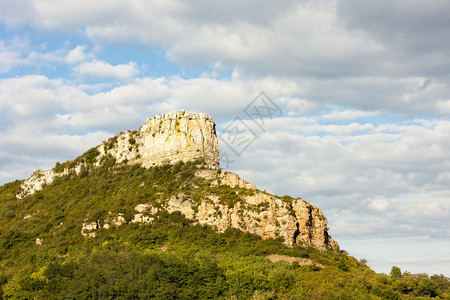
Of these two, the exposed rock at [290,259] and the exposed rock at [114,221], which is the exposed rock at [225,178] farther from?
the exposed rock at [114,221]

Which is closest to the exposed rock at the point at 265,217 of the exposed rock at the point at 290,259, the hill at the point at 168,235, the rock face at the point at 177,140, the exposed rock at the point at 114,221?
the hill at the point at 168,235

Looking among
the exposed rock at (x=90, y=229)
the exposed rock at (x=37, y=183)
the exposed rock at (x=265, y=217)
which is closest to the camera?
the exposed rock at (x=265, y=217)

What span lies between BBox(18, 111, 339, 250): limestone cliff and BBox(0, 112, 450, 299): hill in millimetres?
204

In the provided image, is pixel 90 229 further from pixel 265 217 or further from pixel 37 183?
pixel 37 183

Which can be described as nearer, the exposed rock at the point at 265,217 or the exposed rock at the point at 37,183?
the exposed rock at the point at 265,217

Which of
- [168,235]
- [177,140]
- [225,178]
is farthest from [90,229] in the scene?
[225,178]

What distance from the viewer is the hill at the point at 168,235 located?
3073 inches

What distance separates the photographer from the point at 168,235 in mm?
94250

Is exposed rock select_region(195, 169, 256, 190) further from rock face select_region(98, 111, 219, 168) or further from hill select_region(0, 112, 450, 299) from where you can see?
rock face select_region(98, 111, 219, 168)

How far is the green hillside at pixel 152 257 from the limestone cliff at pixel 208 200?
117 cm

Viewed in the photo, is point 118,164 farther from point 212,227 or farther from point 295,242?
point 295,242

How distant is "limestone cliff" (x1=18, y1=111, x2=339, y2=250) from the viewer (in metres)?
94.2

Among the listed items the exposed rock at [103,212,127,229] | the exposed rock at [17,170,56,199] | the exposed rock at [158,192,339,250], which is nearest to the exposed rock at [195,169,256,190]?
the exposed rock at [158,192,339,250]

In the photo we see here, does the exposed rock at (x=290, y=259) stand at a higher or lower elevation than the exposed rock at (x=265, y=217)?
lower
